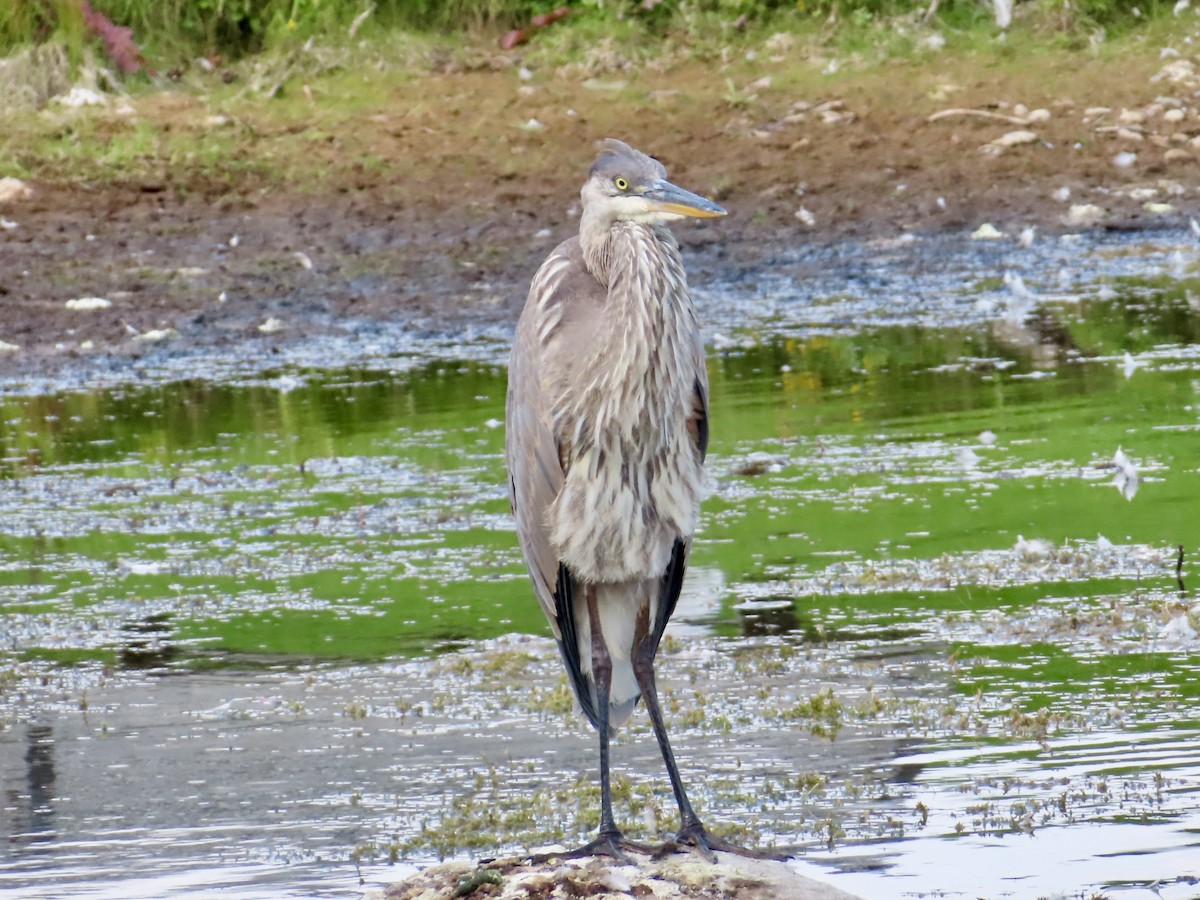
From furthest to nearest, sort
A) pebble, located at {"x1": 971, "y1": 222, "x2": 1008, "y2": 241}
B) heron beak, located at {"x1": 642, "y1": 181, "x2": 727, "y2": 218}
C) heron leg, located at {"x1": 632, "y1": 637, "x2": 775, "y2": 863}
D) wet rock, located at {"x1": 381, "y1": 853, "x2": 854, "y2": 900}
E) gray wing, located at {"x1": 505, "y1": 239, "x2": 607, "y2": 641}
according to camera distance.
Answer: pebble, located at {"x1": 971, "y1": 222, "x2": 1008, "y2": 241} → gray wing, located at {"x1": 505, "y1": 239, "x2": 607, "y2": 641} → heron beak, located at {"x1": 642, "y1": 181, "x2": 727, "y2": 218} → heron leg, located at {"x1": 632, "y1": 637, "x2": 775, "y2": 863} → wet rock, located at {"x1": 381, "y1": 853, "x2": 854, "y2": 900}

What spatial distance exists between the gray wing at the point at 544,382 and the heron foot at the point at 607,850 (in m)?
0.61

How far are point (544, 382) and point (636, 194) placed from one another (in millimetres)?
486

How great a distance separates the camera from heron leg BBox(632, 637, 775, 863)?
4.51 m

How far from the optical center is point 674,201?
4707mm

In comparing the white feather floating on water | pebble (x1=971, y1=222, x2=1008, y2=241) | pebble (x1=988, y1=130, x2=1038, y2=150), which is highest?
pebble (x1=988, y1=130, x2=1038, y2=150)

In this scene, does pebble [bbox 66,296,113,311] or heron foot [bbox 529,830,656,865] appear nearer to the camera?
heron foot [bbox 529,830,656,865]

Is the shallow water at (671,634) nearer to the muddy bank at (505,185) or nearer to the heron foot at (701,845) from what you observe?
the heron foot at (701,845)

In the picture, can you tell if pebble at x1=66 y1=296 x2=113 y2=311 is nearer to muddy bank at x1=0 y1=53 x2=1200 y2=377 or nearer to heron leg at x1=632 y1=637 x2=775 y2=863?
muddy bank at x1=0 y1=53 x2=1200 y2=377

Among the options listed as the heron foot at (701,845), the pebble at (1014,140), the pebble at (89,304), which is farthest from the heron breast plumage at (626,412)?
the pebble at (1014,140)

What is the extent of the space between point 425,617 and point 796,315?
251 inches

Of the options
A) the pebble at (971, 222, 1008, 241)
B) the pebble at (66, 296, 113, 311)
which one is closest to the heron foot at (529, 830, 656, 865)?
the pebble at (66, 296, 113, 311)

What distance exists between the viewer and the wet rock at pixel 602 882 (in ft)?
13.7

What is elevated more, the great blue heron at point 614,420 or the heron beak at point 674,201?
the heron beak at point 674,201

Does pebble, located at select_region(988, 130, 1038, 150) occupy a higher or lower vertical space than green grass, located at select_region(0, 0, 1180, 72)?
lower
